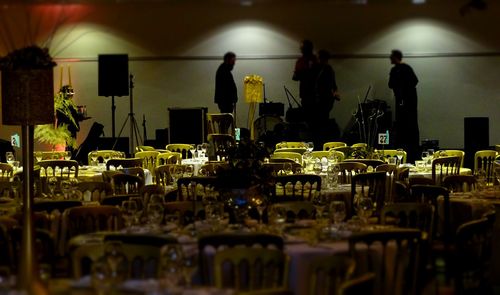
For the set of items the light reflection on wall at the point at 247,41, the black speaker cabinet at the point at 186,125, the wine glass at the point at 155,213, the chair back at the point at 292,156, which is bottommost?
the wine glass at the point at 155,213

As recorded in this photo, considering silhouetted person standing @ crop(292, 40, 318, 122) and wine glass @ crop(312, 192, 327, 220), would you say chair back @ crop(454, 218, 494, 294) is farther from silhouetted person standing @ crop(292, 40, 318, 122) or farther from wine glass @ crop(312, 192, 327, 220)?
silhouetted person standing @ crop(292, 40, 318, 122)

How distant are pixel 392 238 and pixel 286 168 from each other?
17.7ft

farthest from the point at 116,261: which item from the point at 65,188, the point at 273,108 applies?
the point at 273,108

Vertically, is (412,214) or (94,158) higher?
(94,158)

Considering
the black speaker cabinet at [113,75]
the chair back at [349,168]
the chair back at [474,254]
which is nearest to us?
the chair back at [474,254]

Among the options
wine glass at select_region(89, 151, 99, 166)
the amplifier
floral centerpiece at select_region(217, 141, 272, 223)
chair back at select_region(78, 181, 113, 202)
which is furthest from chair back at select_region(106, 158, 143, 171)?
the amplifier

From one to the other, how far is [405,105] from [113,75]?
533 cm

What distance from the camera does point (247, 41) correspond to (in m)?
19.6

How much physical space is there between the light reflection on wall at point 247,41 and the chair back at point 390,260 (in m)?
Answer: 14.2

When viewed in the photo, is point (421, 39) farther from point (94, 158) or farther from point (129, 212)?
point (129, 212)

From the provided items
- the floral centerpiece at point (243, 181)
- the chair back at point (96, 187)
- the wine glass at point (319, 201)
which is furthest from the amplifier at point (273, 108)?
the wine glass at point (319, 201)

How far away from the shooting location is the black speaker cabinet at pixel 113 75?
1634cm

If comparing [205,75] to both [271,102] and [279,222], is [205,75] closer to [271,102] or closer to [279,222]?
[271,102]

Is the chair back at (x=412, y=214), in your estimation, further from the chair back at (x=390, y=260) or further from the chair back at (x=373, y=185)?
the chair back at (x=373, y=185)
